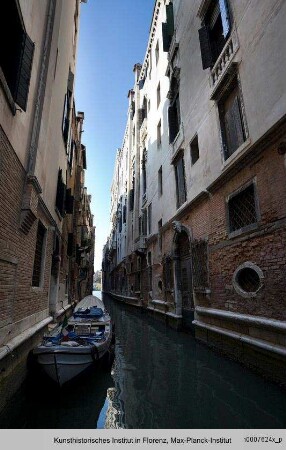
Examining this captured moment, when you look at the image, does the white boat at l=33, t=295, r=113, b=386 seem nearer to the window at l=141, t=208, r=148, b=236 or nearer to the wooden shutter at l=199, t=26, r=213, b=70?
the wooden shutter at l=199, t=26, r=213, b=70

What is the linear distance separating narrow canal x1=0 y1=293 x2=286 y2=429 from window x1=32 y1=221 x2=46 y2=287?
10.3 ft

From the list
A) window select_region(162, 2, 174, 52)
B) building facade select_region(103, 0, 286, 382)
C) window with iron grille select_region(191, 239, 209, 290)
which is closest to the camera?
building facade select_region(103, 0, 286, 382)

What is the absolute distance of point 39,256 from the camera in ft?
25.5

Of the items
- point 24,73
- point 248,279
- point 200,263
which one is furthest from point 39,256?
point 248,279

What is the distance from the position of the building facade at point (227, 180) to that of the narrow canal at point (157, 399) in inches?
28.9

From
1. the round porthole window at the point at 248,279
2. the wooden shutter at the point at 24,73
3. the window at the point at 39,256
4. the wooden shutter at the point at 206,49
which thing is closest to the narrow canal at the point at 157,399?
the round porthole window at the point at 248,279

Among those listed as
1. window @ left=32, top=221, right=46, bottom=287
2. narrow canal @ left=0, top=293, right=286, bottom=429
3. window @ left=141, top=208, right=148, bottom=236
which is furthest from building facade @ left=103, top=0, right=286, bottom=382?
window @ left=32, top=221, right=46, bottom=287

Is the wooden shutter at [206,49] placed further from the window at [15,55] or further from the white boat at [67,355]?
the white boat at [67,355]

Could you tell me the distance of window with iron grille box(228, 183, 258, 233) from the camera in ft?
19.8

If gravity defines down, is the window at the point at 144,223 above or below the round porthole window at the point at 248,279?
above

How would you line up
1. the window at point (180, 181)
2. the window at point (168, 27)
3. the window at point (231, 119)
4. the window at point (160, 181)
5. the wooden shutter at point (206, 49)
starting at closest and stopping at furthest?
the window at point (231, 119) → the wooden shutter at point (206, 49) → the window at point (180, 181) → the window at point (168, 27) → the window at point (160, 181)

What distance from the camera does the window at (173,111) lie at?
12481mm

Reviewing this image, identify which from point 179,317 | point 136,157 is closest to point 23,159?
point 179,317

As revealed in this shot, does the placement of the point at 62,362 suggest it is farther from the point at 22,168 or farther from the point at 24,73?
the point at 24,73
